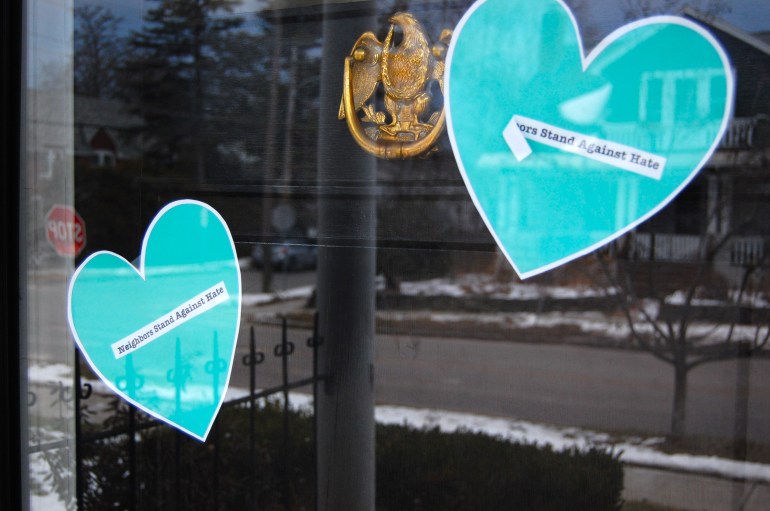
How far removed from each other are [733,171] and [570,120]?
11.7 inches

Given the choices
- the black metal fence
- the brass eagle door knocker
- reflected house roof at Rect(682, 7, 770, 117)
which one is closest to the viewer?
reflected house roof at Rect(682, 7, 770, 117)

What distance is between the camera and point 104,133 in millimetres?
2141

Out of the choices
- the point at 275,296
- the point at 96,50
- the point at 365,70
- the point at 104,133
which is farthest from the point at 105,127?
the point at 365,70

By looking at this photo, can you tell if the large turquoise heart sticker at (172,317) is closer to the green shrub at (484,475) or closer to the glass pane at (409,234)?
the glass pane at (409,234)

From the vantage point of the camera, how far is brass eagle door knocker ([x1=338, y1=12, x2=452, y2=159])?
160 centimetres

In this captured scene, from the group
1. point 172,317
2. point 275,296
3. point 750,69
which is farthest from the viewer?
point 172,317

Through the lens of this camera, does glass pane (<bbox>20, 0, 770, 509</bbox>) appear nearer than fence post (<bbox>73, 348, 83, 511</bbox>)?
Yes

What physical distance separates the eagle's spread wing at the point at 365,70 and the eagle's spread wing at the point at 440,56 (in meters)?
0.13

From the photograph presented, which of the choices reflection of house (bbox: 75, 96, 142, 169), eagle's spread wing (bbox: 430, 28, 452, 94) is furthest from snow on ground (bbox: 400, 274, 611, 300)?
reflection of house (bbox: 75, 96, 142, 169)

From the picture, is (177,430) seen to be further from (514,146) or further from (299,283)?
(514,146)

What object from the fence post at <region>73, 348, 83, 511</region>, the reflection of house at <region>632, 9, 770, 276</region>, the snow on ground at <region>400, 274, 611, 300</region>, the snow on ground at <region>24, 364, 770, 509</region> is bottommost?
the fence post at <region>73, 348, 83, 511</region>

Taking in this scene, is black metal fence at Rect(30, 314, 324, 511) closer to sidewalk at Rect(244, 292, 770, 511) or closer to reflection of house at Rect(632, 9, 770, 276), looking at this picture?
sidewalk at Rect(244, 292, 770, 511)
